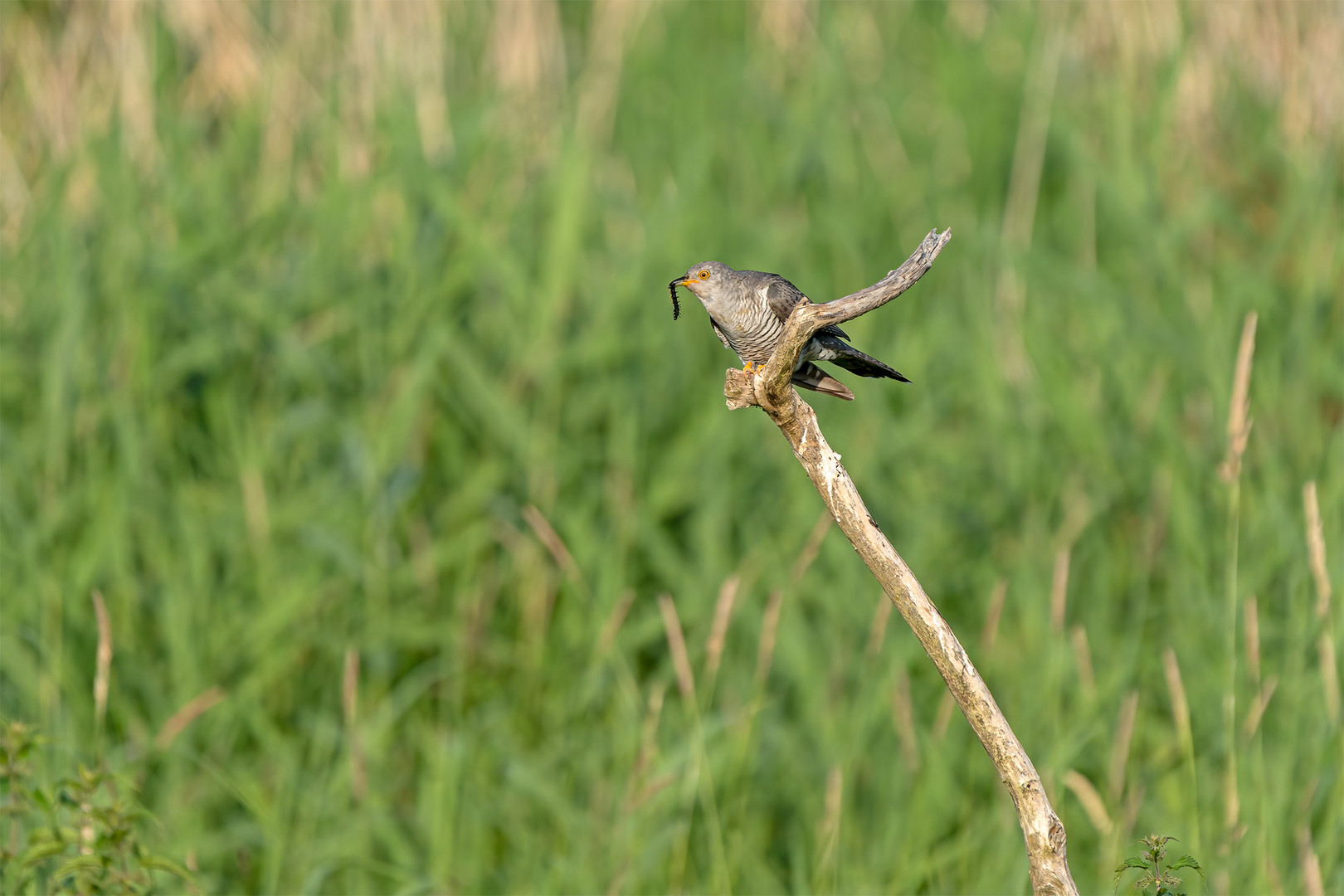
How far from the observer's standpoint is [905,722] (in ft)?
11.3

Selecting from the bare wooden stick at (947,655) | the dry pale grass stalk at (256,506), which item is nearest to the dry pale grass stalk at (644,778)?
the bare wooden stick at (947,655)

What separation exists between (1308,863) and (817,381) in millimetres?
1460

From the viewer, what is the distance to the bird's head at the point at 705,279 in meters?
2.83

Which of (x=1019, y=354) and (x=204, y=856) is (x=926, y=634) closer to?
(x=204, y=856)

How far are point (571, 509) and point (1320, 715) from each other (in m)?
2.35

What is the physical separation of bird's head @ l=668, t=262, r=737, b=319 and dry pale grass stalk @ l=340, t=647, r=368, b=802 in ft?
3.77

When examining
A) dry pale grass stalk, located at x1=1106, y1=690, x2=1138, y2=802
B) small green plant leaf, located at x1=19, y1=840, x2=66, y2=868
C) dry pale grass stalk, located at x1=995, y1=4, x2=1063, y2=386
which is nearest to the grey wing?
dry pale grass stalk, located at x1=1106, y1=690, x2=1138, y2=802

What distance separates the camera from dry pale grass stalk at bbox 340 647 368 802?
3059 millimetres

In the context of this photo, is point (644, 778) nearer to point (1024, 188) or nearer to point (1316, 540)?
point (1316, 540)

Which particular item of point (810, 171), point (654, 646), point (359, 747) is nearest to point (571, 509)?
point (654, 646)

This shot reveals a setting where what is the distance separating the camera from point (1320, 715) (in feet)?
11.1

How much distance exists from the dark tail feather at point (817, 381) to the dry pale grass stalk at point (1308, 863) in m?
1.40

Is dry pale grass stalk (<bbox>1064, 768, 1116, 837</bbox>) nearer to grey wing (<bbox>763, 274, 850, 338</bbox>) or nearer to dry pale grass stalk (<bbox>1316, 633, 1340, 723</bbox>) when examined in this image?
dry pale grass stalk (<bbox>1316, 633, 1340, 723</bbox>)

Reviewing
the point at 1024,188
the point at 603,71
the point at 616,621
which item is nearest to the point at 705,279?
the point at 616,621
